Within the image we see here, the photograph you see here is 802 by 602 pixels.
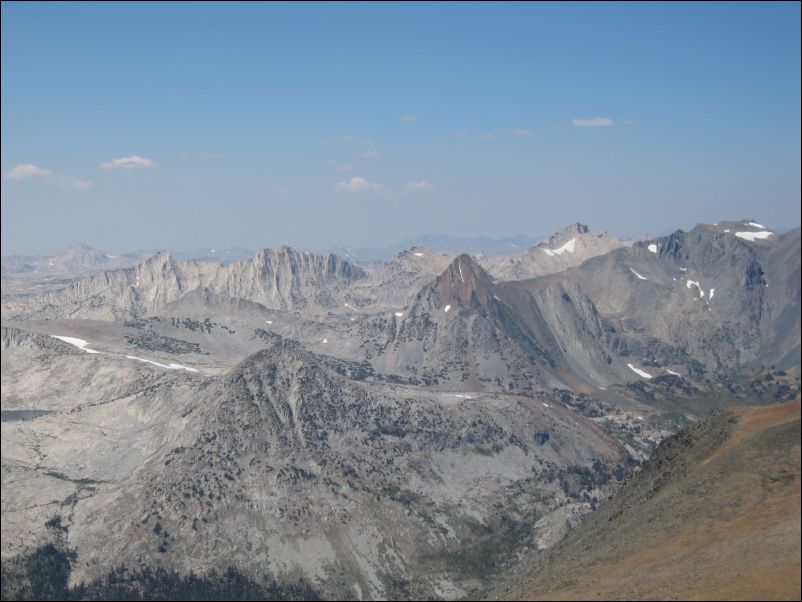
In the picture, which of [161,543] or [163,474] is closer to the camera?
[161,543]

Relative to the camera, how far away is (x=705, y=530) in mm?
92312

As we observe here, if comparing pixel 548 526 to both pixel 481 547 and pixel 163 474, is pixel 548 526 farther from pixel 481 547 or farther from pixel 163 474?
pixel 163 474

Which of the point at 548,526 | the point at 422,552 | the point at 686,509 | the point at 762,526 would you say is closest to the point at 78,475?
the point at 422,552

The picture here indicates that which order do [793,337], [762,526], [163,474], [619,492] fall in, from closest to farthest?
[762,526] → [619,492] → [163,474] → [793,337]

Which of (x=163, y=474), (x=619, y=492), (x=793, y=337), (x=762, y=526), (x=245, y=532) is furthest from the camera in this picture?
(x=793, y=337)

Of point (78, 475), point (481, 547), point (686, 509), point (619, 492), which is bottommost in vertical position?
point (481, 547)

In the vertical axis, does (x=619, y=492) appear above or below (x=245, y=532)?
above

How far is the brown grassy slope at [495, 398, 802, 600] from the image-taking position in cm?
7912

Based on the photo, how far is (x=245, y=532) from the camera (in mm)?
174750

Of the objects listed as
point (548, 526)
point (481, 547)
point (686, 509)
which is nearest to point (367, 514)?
point (481, 547)

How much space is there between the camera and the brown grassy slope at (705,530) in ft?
260

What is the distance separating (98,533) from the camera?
16750cm

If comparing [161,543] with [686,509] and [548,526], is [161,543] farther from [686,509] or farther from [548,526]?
[686,509]

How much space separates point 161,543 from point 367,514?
49.1m
